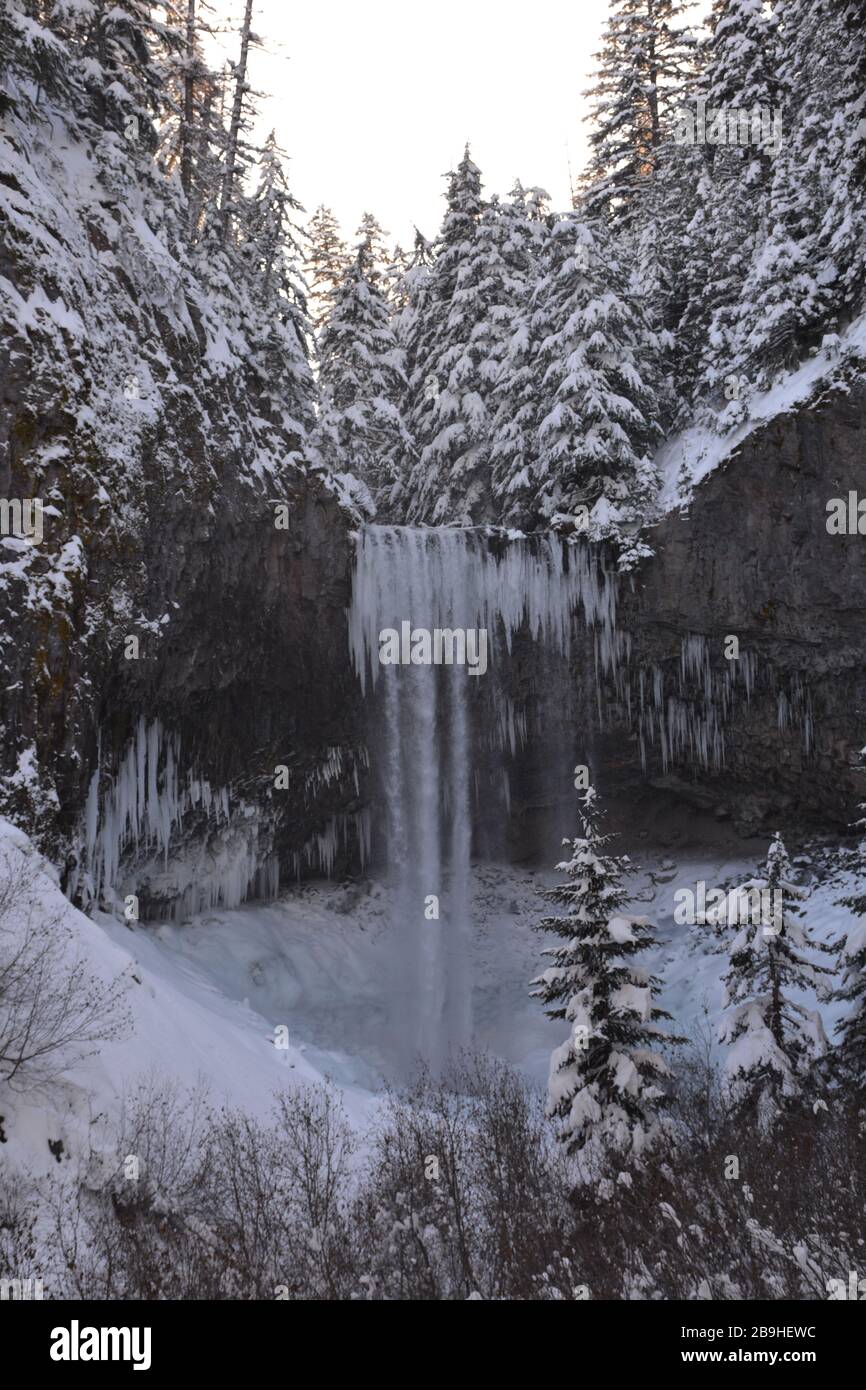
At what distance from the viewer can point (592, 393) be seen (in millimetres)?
22609

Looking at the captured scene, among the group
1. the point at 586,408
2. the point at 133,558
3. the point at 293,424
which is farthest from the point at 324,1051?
the point at 586,408

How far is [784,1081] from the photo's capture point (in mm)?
12133

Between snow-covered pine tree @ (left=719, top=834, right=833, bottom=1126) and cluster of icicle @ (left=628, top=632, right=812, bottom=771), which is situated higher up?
cluster of icicle @ (left=628, top=632, right=812, bottom=771)

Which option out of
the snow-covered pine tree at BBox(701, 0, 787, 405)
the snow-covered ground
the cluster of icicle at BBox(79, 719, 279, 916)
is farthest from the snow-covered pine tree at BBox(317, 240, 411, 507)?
the snow-covered ground

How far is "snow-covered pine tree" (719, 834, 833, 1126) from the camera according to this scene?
12.3 meters

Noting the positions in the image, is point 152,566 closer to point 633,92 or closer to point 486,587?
point 486,587

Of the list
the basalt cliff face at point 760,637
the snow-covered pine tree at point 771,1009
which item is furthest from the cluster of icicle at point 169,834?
the snow-covered pine tree at point 771,1009

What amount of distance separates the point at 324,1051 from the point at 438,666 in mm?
9469

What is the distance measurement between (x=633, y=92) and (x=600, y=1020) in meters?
36.4

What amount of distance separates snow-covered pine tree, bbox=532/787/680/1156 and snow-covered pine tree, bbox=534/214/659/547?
1216 cm

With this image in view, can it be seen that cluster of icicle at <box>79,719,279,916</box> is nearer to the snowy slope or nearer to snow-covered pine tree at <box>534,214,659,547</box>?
snow-covered pine tree at <box>534,214,659,547</box>

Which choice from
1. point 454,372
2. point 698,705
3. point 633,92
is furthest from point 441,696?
point 633,92

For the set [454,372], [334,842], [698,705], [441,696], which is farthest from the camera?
[454,372]

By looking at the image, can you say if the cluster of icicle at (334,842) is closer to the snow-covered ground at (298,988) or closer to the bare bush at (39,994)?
the snow-covered ground at (298,988)
